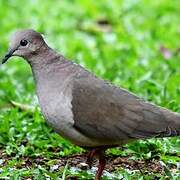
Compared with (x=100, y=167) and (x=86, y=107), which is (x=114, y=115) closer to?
(x=86, y=107)

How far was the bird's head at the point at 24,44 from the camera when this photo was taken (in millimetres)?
5855

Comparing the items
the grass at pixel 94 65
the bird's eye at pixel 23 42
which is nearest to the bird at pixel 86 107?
the bird's eye at pixel 23 42

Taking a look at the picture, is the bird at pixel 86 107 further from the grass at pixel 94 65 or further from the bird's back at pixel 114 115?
the grass at pixel 94 65

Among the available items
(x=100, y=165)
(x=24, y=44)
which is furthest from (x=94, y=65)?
(x=100, y=165)

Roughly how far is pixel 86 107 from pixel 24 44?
67cm

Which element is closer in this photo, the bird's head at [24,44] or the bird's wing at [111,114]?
the bird's wing at [111,114]

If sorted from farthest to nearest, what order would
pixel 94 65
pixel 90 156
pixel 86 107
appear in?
pixel 94 65 < pixel 90 156 < pixel 86 107

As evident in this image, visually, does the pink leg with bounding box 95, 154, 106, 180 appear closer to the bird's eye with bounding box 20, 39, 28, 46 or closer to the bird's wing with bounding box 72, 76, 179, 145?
the bird's wing with bounding box 72, 76, 179, 145

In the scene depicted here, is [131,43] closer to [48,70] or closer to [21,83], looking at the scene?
[21,83]

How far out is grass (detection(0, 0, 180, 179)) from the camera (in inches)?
252

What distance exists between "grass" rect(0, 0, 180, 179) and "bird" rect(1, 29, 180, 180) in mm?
384

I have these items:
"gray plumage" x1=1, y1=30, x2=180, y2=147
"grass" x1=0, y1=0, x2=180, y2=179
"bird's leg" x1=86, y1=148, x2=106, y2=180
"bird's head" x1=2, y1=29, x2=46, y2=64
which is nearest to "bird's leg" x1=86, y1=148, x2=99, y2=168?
"bird's leg" x1=86, y1=148, x2=106, y2=180

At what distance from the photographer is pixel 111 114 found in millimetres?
5719

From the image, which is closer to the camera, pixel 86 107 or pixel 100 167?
pixel 86 107
